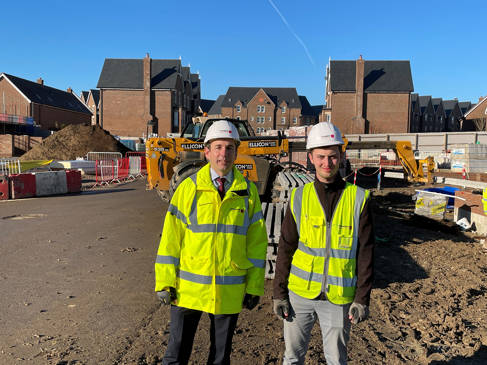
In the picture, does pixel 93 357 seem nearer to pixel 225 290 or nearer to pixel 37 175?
pixel 225 290

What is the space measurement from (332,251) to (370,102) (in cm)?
5036

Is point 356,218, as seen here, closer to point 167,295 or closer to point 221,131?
point 221,131

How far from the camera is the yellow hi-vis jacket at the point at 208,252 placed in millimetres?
2400

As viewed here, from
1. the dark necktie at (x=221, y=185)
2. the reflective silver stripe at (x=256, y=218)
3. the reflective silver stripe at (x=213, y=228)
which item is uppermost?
the dark necktie at (x=221, y=185)

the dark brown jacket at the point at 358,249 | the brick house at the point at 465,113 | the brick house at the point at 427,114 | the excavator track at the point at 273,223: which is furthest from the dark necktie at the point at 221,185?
the brick house at the point at 465,113

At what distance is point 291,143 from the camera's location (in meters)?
9.83

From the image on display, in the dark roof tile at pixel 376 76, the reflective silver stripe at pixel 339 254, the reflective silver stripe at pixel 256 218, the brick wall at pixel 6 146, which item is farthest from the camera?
the dark roof tile at pixel 376 76

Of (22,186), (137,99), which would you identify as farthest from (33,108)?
(22,186)

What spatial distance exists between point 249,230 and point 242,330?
1750 millimetres

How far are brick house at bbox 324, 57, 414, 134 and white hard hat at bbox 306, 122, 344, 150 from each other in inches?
1877

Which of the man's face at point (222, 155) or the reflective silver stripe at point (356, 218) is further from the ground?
the man's face at point (222, 155)

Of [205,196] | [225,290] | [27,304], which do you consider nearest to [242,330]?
[225,290]

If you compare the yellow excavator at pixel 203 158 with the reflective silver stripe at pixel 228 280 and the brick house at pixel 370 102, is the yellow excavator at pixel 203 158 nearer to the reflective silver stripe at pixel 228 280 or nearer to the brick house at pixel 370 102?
the reflective silver stripe at pixel 228 280

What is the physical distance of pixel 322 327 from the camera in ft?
7.89
